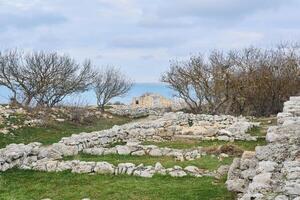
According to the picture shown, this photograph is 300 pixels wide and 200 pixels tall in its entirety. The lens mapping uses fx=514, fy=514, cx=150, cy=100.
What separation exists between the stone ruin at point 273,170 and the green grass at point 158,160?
165 centimetres

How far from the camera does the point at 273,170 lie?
8.68 meters

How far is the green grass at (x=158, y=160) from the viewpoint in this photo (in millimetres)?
12641

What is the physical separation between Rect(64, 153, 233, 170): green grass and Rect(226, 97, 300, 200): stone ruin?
1.65 meters

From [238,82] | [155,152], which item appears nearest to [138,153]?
[155,152]

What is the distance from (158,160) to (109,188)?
297 centimetres

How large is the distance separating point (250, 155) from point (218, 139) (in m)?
6.61

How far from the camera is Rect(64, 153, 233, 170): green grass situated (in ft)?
41.5

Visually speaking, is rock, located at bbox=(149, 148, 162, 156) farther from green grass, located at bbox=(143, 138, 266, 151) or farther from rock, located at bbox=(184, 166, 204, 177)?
rock, located at bbox=(184, 166, 204, 177)

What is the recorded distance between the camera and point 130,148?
14.8 m

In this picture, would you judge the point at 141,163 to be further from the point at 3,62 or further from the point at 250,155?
the point at 3,62

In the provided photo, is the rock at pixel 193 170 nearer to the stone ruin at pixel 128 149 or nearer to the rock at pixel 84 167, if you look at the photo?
the stone ruin at pixel 128 149

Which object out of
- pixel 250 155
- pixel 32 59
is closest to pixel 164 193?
pixel 250 155

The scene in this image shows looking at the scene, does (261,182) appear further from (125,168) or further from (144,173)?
(125,168)

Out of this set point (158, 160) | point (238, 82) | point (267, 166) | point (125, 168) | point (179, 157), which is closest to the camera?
point (267, 166)
